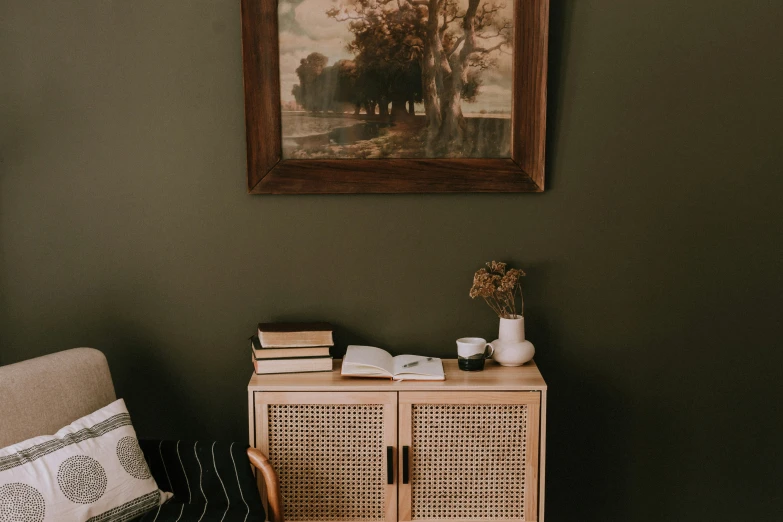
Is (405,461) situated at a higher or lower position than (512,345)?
lower

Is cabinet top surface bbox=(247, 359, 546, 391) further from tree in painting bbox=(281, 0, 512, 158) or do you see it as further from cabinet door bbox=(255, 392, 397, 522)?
Result: tree in painting bbox=(281, 0, 512, 158)

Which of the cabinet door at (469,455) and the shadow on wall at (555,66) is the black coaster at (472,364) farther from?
the shadow on wall at (555,66)

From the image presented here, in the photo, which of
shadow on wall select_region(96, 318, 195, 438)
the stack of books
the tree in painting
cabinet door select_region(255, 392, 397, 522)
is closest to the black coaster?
cabinet door select_region(255, 392, 397, 522)

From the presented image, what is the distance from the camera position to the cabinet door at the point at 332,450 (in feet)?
6.08

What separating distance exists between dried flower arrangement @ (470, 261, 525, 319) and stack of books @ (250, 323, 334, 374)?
1.68ft

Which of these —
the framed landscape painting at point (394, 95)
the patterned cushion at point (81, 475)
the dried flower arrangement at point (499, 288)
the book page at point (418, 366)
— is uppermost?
the framed landscape painting at point (394, 95)

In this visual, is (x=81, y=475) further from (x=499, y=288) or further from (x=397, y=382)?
(x=499, y=288)

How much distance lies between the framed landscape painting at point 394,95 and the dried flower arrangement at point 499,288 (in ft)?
0.91

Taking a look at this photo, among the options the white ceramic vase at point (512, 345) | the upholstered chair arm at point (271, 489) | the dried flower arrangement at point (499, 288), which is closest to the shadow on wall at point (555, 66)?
the dried flower arrangement at point (499, 288)

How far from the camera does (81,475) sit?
157cm

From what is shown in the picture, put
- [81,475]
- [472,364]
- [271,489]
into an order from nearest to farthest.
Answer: [81,475]
[271,489]
[472,364]

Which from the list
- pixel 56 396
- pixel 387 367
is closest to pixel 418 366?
pixel 387 367

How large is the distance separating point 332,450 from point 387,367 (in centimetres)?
30

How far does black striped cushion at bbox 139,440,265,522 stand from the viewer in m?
1.70
